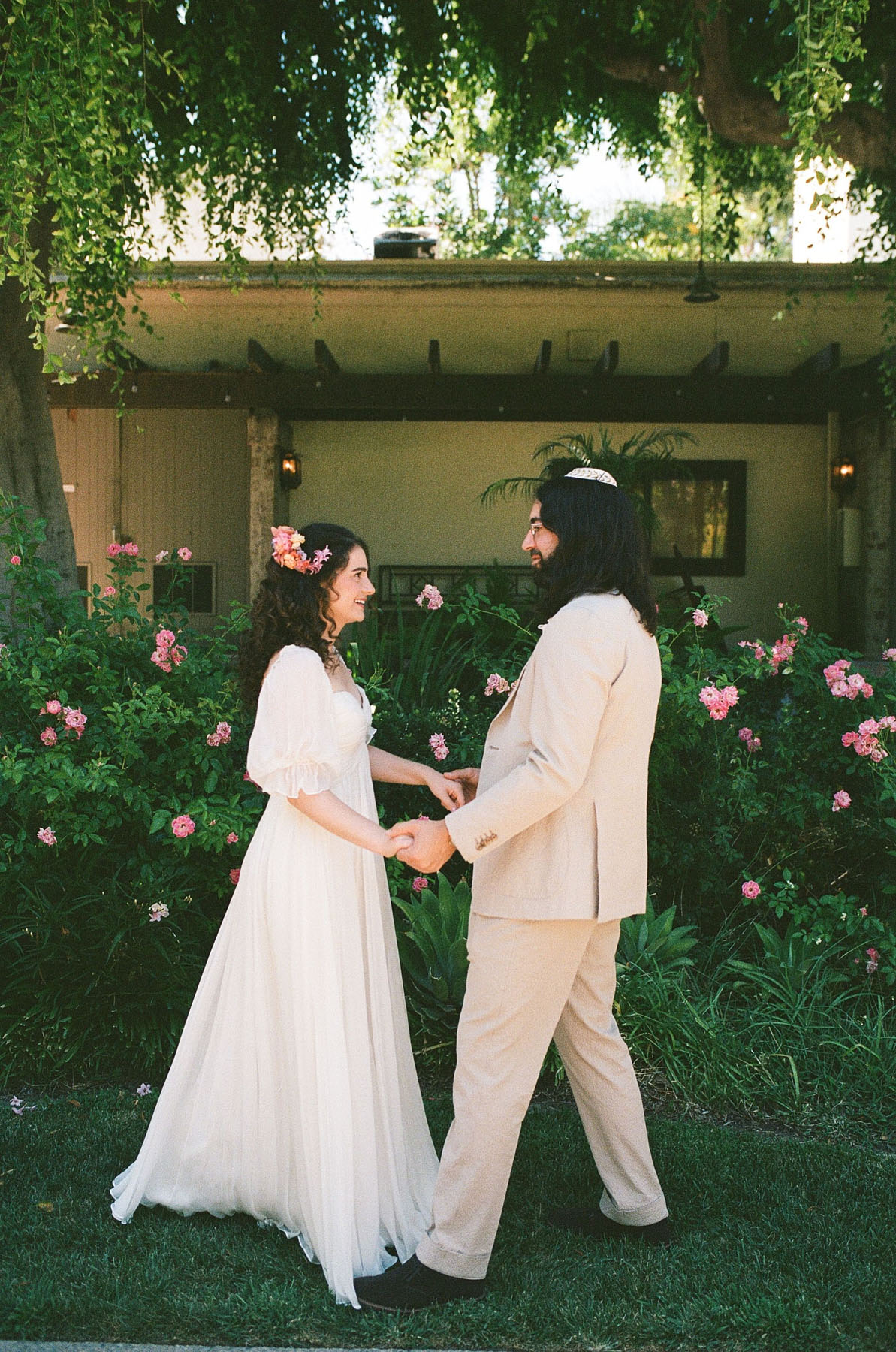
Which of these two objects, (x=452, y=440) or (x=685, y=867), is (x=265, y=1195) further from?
(x=452, y=440)

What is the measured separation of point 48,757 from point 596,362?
8443mm

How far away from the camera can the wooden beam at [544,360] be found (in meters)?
10.5

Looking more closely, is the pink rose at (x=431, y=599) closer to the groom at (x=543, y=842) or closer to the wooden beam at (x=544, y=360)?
the groom at (x=543, y=842)

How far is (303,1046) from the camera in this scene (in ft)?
9.62

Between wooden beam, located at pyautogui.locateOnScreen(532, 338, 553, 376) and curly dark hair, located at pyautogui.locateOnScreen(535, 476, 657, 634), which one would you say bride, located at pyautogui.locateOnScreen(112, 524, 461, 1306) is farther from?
wooden beam, located at pyautogui.locateOnScreen(532, 338, 553, 376)

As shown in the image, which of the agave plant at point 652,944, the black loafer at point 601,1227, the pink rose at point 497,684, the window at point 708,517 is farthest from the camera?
the window at point 708,517

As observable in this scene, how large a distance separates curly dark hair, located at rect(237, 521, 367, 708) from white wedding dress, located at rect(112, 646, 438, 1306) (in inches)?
4.8

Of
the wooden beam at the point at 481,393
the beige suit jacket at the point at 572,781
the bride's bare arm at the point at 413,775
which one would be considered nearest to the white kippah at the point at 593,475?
the beige suit jacket at the point at 572,781

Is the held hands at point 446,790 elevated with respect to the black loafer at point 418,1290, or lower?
elevated

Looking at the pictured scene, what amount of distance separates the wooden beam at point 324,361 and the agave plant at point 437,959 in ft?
23.0

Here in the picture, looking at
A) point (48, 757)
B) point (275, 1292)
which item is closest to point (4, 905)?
point (48, 757)

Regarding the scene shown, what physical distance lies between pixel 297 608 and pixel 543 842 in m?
0.96

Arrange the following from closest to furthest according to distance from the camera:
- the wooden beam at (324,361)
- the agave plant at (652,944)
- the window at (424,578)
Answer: the agave plant at (652,944) → the wooden beam at (324,361) → the window at (424,578)

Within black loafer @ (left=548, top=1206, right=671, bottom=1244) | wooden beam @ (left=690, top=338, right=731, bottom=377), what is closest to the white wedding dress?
black loafer @ (left=548, top=1206, right=671, bottom=1244)
